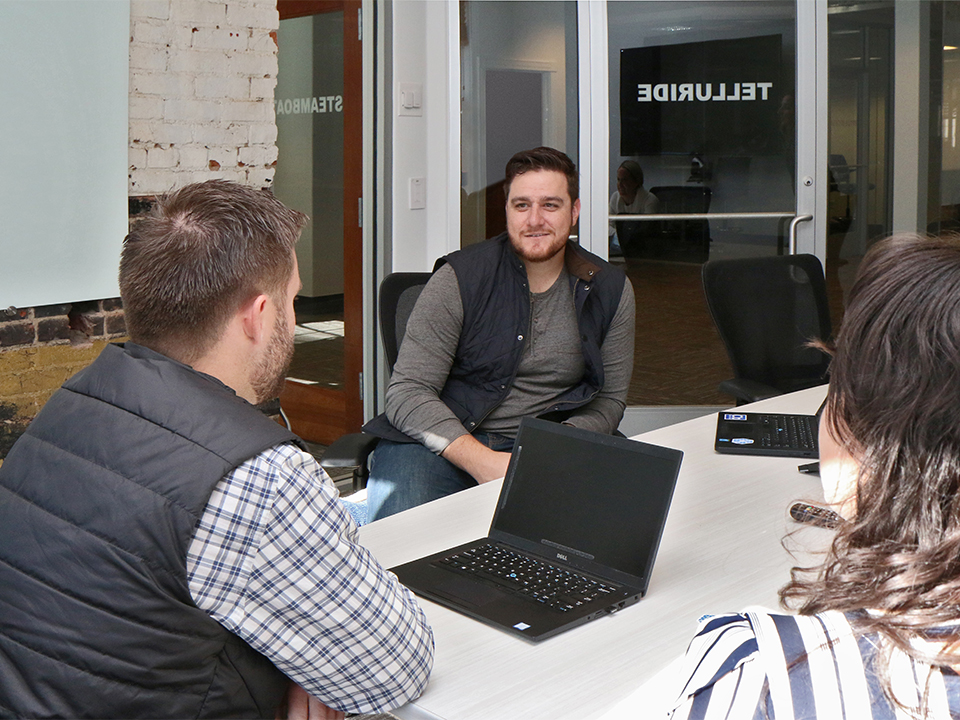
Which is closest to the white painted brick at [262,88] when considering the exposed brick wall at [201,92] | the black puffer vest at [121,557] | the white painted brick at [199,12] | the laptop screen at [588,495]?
the exposed brick wall at [201,92]

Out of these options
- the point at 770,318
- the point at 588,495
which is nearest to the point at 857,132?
the point at 770,318

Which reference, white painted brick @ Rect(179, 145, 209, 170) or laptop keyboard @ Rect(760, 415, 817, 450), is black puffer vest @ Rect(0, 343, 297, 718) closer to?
laptop keyboard @ Rect(760, 415, 817, 450)

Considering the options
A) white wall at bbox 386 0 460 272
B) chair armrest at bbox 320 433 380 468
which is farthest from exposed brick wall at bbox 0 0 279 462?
white wall at bbox 386 0 460 272

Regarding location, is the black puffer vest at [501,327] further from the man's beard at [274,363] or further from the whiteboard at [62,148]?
the man's beard at [274,363]

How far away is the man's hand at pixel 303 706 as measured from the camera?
133cm

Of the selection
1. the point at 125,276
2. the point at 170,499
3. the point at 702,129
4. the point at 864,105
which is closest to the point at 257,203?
the point at 125,276

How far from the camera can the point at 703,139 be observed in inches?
184

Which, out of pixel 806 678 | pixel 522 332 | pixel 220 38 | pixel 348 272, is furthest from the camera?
pixel 348 272

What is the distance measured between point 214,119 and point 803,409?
80.3 inches

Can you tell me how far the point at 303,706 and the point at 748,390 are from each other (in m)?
1.96

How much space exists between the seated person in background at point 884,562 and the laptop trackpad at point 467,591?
0.67m

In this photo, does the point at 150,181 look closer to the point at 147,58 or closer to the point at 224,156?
the point at 224,156

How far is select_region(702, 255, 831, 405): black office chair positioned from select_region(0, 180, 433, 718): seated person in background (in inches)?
86.2

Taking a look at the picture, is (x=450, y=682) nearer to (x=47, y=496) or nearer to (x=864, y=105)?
(x=47, y=496)
